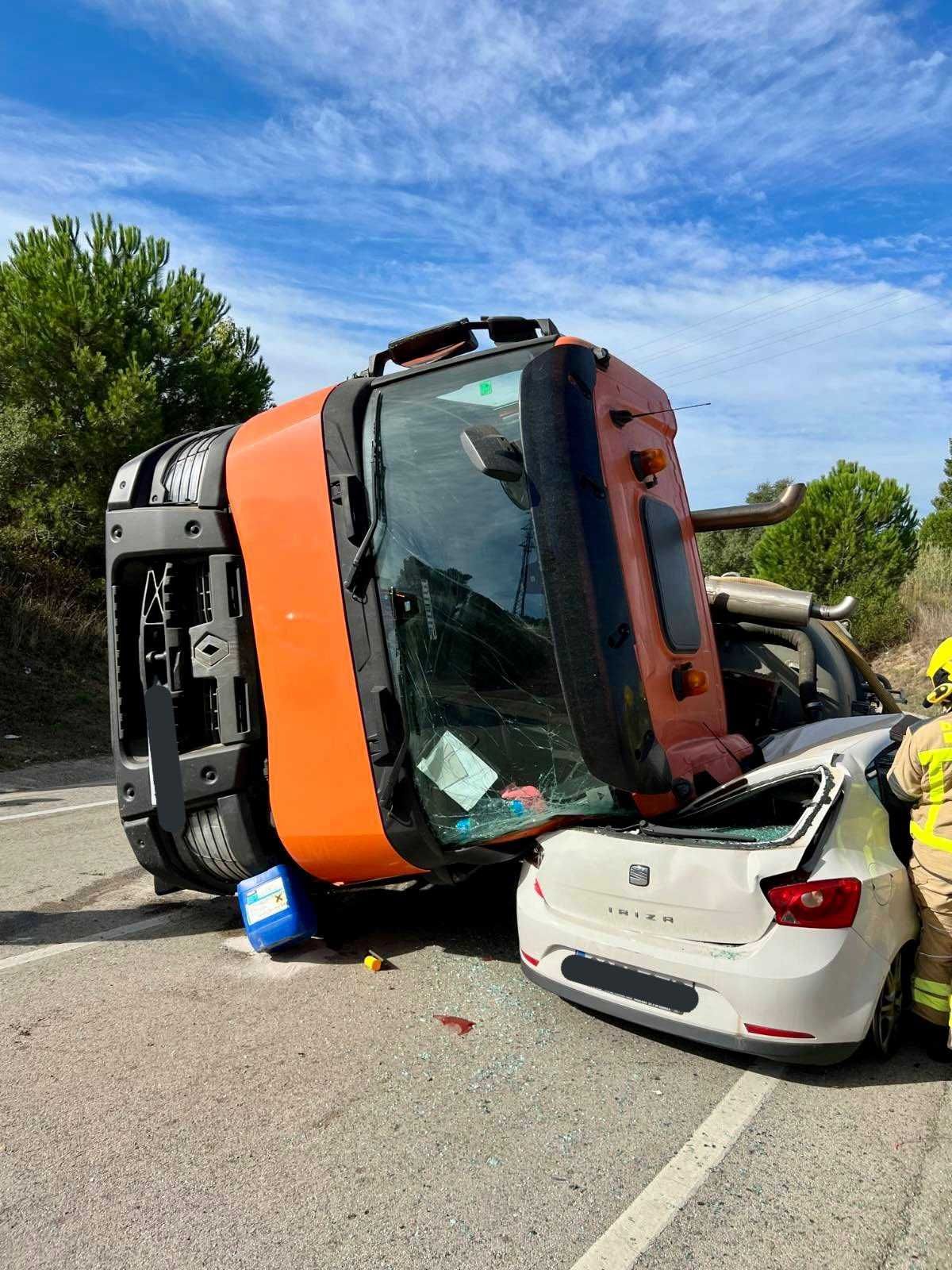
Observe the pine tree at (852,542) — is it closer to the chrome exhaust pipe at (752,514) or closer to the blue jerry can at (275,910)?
the chrome exhaust pipe at (752,514)

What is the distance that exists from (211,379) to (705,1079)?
16.5 metres

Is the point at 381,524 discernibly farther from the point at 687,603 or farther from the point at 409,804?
the point at 687,603

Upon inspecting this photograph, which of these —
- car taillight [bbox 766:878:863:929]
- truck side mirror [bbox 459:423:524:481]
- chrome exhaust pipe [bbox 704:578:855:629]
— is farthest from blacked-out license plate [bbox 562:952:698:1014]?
chrome exhaust pipe [bbox 704:578:855:629]

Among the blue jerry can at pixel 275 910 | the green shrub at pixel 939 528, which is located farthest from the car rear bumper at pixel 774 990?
the green shrub at pixel 939 528

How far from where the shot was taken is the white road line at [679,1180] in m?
2.24

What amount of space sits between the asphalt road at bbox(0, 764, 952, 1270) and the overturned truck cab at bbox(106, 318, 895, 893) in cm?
59

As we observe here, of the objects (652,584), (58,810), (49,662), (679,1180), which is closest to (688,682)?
(652,584)

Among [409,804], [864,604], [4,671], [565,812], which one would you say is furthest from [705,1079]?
[864,604]

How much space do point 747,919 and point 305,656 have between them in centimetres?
197

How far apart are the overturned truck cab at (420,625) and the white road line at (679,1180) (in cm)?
103

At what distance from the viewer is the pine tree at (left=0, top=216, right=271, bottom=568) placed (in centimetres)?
1583

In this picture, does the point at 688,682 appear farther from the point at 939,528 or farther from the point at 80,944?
the point at 939,528

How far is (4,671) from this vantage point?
13406mm

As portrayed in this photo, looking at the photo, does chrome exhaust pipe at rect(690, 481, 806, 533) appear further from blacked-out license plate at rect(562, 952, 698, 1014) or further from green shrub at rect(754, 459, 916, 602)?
green shrub at rect(754, 459, 916, 602)
